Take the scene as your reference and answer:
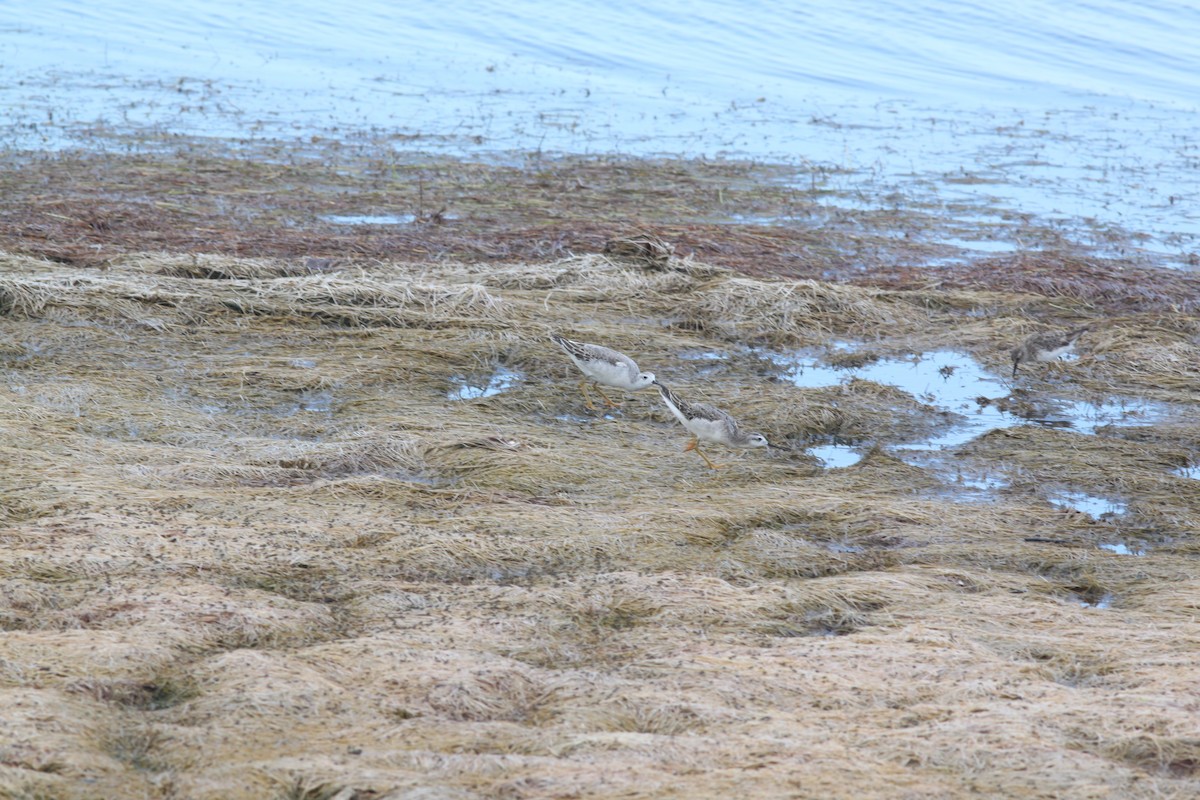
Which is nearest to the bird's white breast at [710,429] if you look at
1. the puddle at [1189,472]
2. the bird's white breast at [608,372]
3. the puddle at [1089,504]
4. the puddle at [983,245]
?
the bird's white breast at [608,372]

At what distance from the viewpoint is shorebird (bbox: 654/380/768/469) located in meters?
8.06

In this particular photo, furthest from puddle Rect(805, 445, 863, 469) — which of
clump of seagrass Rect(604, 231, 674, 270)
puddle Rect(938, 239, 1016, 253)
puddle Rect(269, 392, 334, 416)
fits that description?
puddle Rect(938, 239, 1016, 253)

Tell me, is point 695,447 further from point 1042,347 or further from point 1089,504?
point 1042,347

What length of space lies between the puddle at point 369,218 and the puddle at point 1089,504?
8144 millimetres

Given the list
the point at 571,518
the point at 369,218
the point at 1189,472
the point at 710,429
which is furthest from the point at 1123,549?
the point at 369,218

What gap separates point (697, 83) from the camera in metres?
25.7

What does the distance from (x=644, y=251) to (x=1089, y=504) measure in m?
5.55

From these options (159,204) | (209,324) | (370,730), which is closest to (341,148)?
(159,204)

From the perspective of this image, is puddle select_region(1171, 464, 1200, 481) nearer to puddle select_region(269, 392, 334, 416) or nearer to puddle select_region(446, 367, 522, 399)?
puddle select_region(446, 367, 522, 399)

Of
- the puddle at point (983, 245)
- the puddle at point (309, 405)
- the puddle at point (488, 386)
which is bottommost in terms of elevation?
the puddle at point (309, 405)

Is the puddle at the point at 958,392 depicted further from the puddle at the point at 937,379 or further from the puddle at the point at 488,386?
the puddle at the point at 488,386

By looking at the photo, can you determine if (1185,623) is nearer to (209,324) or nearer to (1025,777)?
(1025,777)

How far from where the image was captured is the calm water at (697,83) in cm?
1903

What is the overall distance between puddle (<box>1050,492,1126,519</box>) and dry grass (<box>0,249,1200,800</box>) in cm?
9
